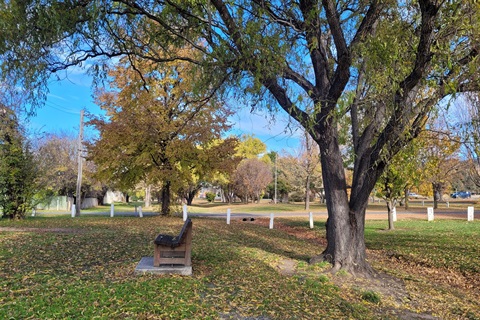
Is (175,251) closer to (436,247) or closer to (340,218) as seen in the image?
(340,218)

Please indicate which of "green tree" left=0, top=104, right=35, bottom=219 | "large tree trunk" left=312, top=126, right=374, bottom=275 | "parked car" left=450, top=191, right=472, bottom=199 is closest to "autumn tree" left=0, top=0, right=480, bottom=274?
"large tree trunk" left=312, top=126, right=374, bottom=275

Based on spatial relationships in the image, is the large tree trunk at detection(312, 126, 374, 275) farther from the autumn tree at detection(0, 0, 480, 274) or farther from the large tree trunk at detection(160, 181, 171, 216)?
the large tree trunk at detection(160, 181, 171, 216)

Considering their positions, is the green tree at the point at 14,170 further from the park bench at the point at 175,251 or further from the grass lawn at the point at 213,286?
the park bench at the point at 175,251

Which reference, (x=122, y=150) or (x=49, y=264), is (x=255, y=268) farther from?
(x=122, y=150)

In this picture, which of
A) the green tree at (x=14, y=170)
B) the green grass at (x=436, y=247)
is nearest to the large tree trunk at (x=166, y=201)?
the green tree at (x=14, y=170)

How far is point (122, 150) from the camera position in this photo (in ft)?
59.0

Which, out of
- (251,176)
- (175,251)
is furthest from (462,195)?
(175,251)

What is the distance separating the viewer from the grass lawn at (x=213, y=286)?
4.53 meters

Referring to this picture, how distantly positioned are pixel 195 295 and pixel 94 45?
220 inches

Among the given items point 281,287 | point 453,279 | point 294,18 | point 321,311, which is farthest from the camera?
point 453,279

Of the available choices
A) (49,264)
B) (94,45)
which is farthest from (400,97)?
(49,264)

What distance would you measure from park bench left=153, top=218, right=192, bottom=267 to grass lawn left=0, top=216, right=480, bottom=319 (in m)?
0.39

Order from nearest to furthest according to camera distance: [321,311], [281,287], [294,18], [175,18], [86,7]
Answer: [321,311]
[281,287]
[86,7]
[294,18]
[175,18]

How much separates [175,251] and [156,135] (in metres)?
11.8
